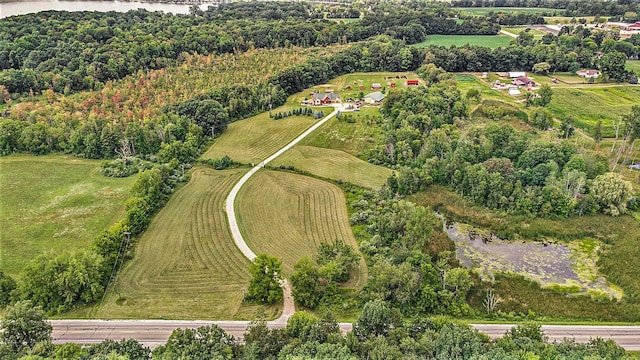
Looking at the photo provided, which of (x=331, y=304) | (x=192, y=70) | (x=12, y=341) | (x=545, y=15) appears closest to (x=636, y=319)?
(x=331, y=304)

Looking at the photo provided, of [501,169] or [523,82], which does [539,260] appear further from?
[523,82]

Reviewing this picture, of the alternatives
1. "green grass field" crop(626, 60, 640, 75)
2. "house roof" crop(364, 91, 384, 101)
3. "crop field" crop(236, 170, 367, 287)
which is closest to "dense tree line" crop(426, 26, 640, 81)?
"green grass field" crop(626, 60, 640, 75)

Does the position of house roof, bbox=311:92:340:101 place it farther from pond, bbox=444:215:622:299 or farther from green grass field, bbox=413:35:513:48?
green grass field, bbox=413:35:513:48

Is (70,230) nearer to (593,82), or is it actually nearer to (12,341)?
(12,341)

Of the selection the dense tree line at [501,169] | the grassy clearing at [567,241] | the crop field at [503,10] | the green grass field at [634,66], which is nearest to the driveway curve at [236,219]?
the dense tree line at [501,169]

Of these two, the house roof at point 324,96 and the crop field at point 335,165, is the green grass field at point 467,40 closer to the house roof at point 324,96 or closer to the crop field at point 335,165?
the house roof at point 324,96

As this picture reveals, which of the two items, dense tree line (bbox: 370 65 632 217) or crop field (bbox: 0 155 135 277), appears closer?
crop field (bbox: 0 155 135 277)
